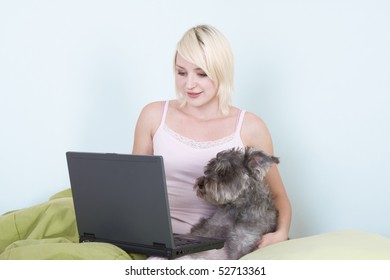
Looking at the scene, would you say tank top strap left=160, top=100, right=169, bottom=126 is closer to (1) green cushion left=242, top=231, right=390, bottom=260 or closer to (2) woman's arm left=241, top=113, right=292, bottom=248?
(2) woman's arm left=241, top=113, right=292, bottom=248

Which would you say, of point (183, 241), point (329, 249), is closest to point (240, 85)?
point (183, 241)

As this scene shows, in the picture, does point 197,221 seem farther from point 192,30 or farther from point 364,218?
point 364,218

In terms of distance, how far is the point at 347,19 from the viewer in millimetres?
4090

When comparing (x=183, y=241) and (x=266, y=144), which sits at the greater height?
(x=266, y=144)

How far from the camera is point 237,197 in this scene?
297cm

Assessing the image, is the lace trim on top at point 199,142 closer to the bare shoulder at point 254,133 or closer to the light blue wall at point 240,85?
the bare shoulder at point 254,133

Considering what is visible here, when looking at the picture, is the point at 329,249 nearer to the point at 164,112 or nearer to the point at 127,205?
the point at 127,205

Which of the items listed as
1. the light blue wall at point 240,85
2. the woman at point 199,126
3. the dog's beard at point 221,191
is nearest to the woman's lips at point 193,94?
the woman at point 199,126

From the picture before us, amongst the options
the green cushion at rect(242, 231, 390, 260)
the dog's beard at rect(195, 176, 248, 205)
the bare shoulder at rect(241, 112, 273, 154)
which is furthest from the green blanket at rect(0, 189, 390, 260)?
the bare shoulder at rect(241, 112, 273, 154)

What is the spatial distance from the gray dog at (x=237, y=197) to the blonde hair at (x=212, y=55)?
46 cm

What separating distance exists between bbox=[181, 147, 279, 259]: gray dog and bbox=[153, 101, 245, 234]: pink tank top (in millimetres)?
275

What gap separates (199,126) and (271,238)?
0.69 m

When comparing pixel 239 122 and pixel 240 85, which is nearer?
pixel 239 122
